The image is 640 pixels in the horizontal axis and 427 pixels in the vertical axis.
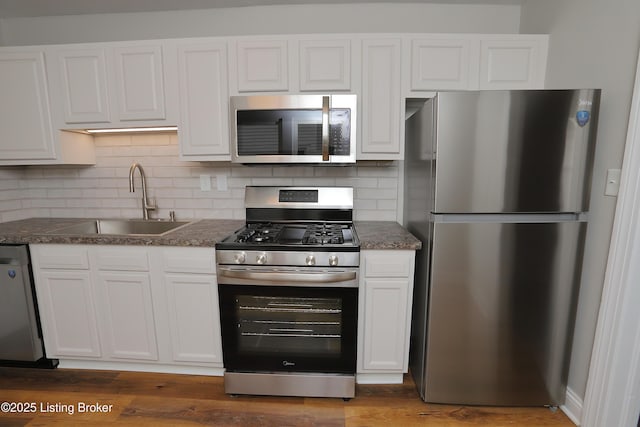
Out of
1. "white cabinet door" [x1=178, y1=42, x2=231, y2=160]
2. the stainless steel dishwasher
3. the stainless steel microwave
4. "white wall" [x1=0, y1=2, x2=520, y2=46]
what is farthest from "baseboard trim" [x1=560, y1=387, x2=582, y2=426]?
the stainless steel dishwasher

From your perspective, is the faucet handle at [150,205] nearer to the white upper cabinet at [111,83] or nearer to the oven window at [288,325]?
the white upper cabinet at [111,83]

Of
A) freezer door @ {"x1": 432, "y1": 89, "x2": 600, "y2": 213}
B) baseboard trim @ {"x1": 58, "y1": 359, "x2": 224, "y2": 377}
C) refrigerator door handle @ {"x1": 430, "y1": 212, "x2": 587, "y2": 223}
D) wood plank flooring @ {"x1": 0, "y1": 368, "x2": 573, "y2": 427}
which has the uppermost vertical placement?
freezer door @ {"x1": 432, "y1": 89, "x2": 600, "y2": 213}

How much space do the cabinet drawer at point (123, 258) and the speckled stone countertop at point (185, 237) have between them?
0.15ft

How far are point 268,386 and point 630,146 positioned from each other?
2200 mm

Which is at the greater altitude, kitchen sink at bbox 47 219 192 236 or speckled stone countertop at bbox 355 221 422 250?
speckled stone countertop at bbox 355 221 422 250

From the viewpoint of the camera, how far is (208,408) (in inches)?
65.4

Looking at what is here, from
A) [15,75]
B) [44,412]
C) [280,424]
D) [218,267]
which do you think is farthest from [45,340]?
[15,75]

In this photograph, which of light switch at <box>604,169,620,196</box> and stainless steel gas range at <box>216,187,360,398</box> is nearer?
light switch at <box>604,169,620,196</box>

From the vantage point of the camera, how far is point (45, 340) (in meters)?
1.90

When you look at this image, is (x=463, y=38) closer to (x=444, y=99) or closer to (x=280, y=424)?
(x=444, y=99)

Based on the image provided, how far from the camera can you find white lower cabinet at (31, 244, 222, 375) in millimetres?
1740

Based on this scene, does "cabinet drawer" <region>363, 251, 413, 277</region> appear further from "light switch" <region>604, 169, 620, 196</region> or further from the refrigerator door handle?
"light switch" <region>604, 169, 620, 196</region>

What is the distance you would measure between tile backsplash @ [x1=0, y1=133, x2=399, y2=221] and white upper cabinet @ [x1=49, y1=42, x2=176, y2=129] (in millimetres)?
345

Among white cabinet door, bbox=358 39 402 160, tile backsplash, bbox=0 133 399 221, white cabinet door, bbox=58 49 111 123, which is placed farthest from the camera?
tile backsplash, bbox=0 133 399 221
